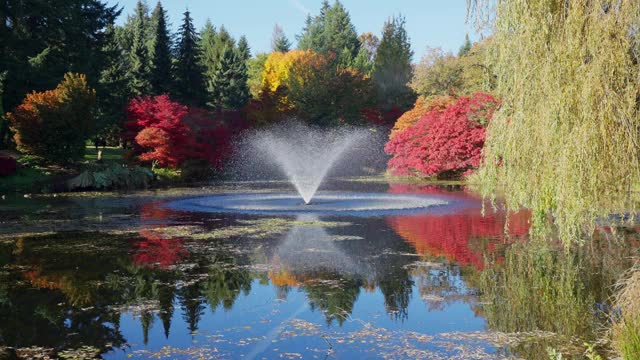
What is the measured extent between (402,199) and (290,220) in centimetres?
877

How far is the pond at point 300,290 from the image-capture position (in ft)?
26.4

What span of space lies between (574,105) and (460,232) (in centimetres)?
959

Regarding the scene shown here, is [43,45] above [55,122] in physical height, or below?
above

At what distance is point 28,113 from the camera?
3372cm

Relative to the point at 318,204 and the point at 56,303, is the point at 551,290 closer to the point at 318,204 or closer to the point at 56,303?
the point at 56,303

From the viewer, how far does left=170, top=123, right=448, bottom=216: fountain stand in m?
26.1

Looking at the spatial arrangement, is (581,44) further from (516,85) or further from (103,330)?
Answer: (103,330)

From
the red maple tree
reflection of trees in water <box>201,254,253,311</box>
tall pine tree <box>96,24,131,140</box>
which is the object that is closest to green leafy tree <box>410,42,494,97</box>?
the red maple tree

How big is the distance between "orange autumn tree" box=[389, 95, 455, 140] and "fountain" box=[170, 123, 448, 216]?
24.0 ft

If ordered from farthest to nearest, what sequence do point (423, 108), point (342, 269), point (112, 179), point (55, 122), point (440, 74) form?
point (440, 74) < point (423, 108) < point (112, 179) < point (55, 122) < point (342, 269)

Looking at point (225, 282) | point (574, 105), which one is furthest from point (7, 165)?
point (574, 105)

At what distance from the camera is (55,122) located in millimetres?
34312

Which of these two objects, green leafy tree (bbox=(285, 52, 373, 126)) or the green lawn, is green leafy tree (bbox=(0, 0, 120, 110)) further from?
green leafy tree (bbox=(285, 52, 373, 126))

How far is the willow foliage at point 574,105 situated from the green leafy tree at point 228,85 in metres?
53.1
